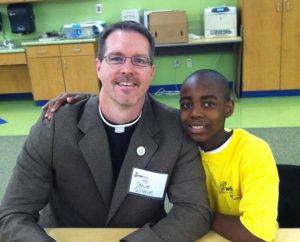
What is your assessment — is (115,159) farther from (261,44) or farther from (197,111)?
(261,44)

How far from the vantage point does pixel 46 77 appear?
4.93 metres

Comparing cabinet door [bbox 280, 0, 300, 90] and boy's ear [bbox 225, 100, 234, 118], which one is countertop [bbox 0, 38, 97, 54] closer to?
cabinet door [bbox 280, 0, 300, 90]

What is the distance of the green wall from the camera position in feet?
16.8

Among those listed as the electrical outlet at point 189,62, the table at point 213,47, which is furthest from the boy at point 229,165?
the electrical outlet at point 189,62

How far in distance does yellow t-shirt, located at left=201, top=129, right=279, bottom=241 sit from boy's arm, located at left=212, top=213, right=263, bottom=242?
0.05 ft

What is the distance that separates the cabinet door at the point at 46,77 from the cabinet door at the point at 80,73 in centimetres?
10

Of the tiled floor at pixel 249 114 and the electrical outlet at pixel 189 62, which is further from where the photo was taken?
the electrical outlet at pixel 189 62

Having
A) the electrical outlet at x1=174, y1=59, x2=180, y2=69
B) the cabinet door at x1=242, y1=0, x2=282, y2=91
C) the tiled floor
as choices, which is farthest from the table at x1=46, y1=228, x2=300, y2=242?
the electrical outlet at x1=174, y1=59, x2=180, y2=69

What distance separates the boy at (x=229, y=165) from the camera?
1062mm

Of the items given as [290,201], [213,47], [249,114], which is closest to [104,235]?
[290,201]

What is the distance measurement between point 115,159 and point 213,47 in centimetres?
416

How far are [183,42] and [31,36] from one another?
2457mm

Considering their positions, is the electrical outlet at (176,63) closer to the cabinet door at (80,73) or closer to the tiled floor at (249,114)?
the tiled floor at (249,114)

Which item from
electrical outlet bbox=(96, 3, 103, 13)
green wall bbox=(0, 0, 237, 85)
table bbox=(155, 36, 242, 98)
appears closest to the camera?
table bbox=(155, 36, 242, 98)
